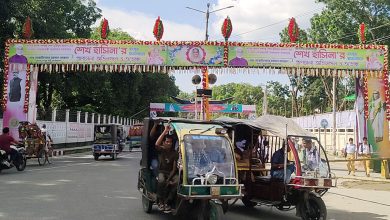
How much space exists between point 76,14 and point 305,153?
1213 inches

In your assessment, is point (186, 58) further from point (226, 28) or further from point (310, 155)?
point (310, 155)

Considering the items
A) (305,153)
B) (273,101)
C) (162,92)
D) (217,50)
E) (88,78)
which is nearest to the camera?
(305,153)

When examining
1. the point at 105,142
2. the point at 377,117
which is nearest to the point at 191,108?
the point at 105,142

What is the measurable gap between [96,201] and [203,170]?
3.44 meters

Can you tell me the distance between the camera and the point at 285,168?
30.4ft

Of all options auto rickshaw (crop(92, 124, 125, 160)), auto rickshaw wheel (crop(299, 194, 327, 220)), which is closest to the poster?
auto rickshaw (crop(92, 124, 125, 160))

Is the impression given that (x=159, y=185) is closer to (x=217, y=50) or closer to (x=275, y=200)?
(x=275, y=200)

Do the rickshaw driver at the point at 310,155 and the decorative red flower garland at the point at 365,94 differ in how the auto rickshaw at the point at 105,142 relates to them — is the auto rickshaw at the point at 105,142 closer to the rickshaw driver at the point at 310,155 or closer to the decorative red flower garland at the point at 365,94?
the decorative red flower garland at the point at 365,94

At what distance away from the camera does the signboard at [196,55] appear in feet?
70.4

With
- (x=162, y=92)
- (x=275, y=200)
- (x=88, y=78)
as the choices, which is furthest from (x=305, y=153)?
(x=162, y=92)

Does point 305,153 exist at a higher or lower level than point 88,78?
lower

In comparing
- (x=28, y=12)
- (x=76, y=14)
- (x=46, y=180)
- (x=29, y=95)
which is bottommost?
(x=46, y=180)

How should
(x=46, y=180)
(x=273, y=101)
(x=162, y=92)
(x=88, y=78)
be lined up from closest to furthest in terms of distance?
(x=46, y=180), (x=88, y=78), (x=162, y=92), (x=273, y=101)

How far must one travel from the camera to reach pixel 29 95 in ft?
73.3
